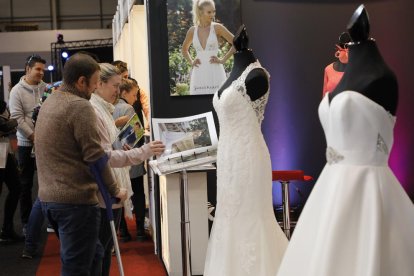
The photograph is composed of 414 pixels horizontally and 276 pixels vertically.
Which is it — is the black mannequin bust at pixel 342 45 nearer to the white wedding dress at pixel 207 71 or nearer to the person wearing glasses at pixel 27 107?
the white wedding dress at pixel 207 71

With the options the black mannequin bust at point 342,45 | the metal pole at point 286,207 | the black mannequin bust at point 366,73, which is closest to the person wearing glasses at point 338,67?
the black mannequin bust at point 342,45

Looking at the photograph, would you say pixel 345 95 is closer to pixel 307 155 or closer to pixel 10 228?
pixel 307 155

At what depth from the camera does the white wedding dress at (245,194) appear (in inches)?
124

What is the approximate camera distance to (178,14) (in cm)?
465

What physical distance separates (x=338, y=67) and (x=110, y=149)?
7.89 feet

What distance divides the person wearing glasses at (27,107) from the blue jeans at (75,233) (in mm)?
2902

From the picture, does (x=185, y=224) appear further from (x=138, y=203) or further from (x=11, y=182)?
(x=11, y=182)

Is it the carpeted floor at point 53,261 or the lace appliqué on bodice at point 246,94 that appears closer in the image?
the lace appliqué on bodice at point 246,94

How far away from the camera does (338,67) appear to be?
4.78 meters

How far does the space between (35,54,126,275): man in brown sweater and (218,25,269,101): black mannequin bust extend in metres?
0.92

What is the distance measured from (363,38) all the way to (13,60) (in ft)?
58.0

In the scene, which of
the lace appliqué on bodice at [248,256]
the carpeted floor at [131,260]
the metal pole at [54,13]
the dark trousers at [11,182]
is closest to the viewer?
the lace appliqué on bodice at [248,256]

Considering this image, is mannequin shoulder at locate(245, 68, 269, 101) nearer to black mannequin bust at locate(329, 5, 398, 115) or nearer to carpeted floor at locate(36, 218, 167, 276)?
black mannequin bust at locate(329, 5, 398, 115)

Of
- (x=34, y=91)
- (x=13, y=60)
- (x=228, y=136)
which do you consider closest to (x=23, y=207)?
(x=34, y=91)
